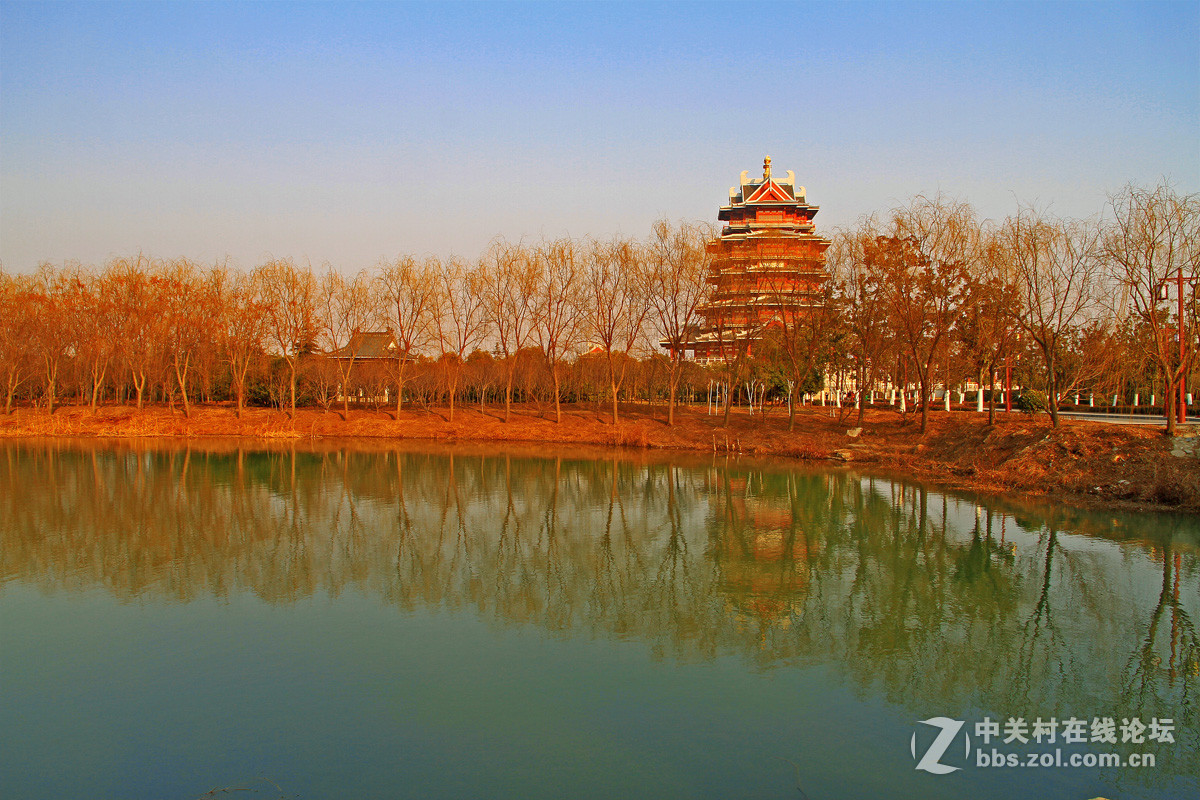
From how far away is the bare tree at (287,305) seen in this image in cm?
3719

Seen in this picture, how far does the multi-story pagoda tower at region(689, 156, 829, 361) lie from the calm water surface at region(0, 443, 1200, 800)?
17846 mm

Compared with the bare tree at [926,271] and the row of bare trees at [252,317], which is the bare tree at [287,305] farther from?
the bare tree at [926,271]

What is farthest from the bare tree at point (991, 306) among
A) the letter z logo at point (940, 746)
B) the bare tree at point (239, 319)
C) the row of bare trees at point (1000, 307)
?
the bare tree at point (239, 319)

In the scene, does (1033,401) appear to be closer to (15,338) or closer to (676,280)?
(676,280)

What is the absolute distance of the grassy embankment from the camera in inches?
742

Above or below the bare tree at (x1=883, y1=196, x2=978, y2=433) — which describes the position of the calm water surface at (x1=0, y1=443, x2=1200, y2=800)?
below

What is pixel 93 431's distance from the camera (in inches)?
1395

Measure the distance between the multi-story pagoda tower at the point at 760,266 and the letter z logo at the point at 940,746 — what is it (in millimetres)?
25413

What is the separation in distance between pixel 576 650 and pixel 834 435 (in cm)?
2376

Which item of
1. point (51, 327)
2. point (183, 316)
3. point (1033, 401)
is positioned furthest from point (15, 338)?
point (1033, 401)

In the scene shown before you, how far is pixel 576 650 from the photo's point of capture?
8219mm

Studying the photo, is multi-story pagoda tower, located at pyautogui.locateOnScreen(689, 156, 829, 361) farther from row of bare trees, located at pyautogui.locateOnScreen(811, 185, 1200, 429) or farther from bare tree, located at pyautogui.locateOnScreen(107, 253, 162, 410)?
bare tree, located at pyautogui.locateOnScreen(107, 253, 162, 410)

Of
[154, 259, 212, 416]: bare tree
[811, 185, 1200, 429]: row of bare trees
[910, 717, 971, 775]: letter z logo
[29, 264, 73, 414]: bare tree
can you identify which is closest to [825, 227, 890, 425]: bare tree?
[811, 185, 1200, 429]: row of bare trees

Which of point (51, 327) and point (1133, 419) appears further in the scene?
point (51, 327)
